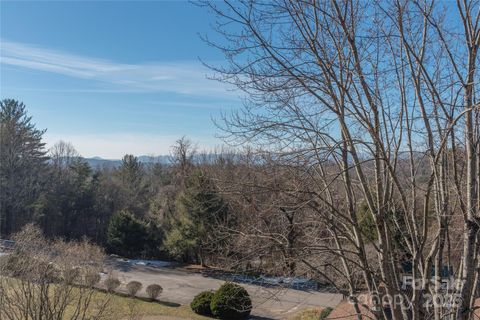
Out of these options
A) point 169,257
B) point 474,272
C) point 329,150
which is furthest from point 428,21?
point 169,257

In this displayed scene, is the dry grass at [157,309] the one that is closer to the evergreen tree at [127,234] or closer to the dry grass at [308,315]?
the dry grass at [308,315]

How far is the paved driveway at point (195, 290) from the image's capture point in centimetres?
1524

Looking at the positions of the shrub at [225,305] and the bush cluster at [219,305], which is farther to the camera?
the bush cluster at [219,305]

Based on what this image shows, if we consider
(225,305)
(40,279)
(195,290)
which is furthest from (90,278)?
(195,290)

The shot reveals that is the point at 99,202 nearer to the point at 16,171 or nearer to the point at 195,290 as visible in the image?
the point at 16,171

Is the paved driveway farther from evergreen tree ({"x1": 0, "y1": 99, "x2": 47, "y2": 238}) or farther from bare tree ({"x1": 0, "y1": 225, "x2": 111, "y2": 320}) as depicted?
evergreen tree ({"x1": 0, "y1": 99, "x2": 47, "y2": 238})

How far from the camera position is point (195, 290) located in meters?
18.4

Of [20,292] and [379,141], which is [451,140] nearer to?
[379,141]

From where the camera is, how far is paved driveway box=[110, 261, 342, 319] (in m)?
Result: 15.2

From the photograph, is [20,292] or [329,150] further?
[20,292]

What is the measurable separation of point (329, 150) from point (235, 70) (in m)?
1.16

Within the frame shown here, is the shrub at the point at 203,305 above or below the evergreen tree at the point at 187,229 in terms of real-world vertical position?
below

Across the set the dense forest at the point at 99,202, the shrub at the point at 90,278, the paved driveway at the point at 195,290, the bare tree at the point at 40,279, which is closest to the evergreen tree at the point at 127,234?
the dense forest at the point at 99,202

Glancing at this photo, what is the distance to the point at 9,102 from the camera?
28.9m
